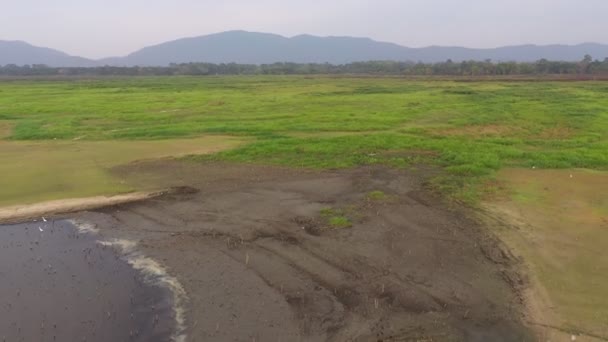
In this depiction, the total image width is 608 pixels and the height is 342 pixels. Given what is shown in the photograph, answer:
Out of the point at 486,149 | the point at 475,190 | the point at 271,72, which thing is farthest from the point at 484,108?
the point at 271,72

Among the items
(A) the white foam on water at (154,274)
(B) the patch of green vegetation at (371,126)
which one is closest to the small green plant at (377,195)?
(B) the patch of green vegetation at (371,126)

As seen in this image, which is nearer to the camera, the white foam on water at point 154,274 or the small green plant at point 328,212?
the white foam on water at point 154,274

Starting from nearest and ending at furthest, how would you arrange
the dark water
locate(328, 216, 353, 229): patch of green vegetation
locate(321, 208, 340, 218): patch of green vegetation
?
the dark water, locate(328, 216, 353, 229): patch of green vegetation, locate(321, 208, 340, 218): patch of green vegetation

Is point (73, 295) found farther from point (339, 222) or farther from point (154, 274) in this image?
point (339, 222)

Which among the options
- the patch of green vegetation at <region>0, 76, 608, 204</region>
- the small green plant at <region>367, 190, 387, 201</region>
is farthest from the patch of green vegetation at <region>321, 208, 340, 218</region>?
the patch of green vegetation at <region>0, 76, 608, 204</region>

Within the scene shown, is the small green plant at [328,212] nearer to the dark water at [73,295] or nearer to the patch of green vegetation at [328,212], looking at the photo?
the patch of green vegetation at [328,212]

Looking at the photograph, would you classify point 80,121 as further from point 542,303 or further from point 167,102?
point 542,303

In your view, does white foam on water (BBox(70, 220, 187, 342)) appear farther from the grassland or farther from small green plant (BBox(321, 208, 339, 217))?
small green plant (BBox(321, 208, 339, 217))
